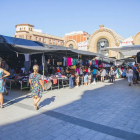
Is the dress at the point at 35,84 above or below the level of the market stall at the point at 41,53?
below

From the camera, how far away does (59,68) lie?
11000mm

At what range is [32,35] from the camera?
57.3 metres

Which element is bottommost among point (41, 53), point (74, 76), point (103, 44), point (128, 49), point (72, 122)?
point (72, 122)

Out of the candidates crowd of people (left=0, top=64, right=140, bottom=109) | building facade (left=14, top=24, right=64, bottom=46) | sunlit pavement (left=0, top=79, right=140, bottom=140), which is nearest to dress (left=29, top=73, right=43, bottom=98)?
crowd of people (left=0, top=64, right=140, bottom=109)

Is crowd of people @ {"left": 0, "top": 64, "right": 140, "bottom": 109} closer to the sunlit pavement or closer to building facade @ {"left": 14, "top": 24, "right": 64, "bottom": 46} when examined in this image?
the sunlit pavement

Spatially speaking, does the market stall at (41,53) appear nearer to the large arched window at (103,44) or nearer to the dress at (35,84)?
the dress at (35,84)

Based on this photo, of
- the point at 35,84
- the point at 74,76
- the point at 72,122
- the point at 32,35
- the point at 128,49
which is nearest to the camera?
the point at 72,122

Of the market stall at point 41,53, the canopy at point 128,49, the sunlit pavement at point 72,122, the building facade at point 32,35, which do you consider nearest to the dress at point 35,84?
the sunlit pavement at point 72,122

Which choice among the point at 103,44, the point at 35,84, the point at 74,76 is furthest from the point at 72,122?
the point at 103,44

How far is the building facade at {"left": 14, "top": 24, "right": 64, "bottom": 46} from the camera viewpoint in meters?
55.5

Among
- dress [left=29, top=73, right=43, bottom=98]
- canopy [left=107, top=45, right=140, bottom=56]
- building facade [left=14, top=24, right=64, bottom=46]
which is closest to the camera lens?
dress [left=29, top=73, right=43, bottom=98]

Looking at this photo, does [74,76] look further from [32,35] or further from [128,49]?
[32,35]

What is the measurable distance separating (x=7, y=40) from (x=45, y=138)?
20.0 ft

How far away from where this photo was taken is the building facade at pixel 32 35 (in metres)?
55.5
